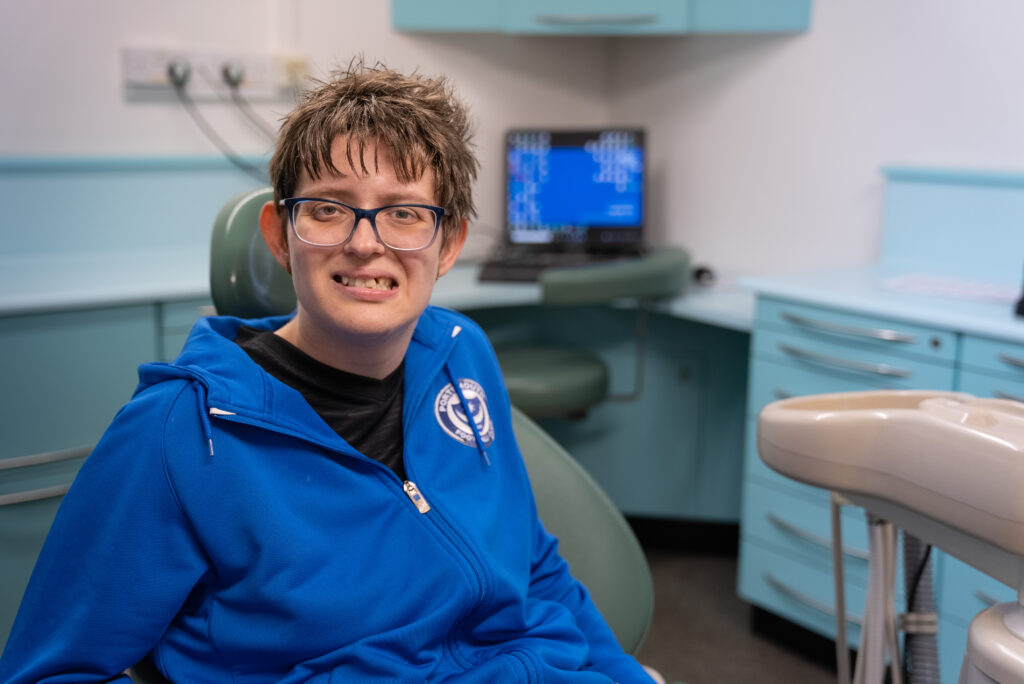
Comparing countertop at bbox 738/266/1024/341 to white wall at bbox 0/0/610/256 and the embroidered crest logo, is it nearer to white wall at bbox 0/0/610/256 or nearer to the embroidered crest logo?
white wall at bbox 0/0/610/256

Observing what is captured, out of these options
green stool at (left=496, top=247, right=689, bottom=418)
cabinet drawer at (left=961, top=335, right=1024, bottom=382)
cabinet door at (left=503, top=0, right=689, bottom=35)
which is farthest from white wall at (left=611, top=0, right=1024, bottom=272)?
cabinet drawer at (left=961, top=335, right=1024, bottom=382)

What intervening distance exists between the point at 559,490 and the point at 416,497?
0.37m

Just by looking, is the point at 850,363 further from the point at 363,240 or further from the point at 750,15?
the point at 363,240

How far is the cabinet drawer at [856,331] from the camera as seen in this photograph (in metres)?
1.89

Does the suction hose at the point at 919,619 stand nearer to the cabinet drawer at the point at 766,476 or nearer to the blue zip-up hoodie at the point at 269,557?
the blue zip-up hoodie at the point at 269,557

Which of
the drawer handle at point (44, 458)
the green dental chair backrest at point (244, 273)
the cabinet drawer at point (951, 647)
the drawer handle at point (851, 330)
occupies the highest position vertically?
the green dental chair backrest at point (244, 273)

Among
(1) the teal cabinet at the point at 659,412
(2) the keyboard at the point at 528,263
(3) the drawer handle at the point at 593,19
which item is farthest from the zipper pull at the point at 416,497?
(3) the drawer handle at the point at 593,19

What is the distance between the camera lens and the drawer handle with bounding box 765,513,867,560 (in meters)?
2.10

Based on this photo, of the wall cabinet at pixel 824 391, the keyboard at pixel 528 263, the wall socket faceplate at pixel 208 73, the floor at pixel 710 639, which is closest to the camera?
the wall cabinet at pixel 824 391

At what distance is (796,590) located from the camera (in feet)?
7.45

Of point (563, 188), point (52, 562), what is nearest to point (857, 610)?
point (563, 188)

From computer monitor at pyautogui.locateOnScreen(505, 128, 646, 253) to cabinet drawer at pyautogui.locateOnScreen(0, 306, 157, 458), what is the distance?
1.23 metres

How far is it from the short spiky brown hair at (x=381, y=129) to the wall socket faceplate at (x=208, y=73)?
5.32 feet

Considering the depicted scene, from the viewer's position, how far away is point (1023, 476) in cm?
82
